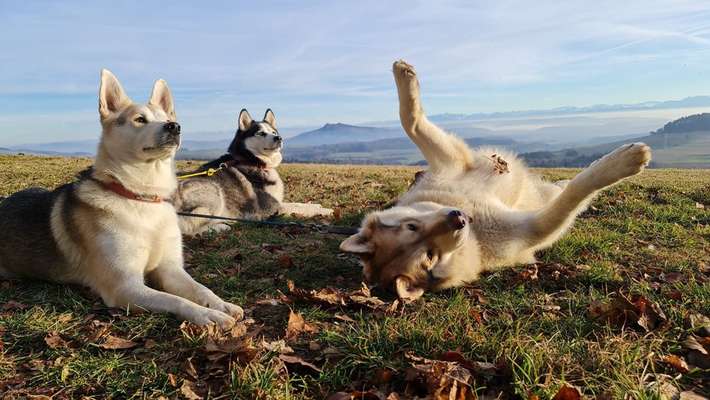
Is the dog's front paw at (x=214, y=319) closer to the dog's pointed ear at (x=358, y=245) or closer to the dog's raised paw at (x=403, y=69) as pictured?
the dog's pointed ear at (x=358, y=245)

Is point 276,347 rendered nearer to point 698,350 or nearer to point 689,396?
point 689,396

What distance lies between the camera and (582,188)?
4816 mm

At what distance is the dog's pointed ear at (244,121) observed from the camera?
1002 cm

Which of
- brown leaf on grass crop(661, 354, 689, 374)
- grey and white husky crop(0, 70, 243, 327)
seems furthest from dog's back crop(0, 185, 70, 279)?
brown leaf on grass crop(661, 354, 689, 374)

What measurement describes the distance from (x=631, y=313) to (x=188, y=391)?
3.03 m

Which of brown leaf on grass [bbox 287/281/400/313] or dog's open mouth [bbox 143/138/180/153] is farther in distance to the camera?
dog's open mouth [bbox 143/138/180/153]

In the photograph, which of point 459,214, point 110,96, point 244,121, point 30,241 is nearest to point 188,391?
point 459,214

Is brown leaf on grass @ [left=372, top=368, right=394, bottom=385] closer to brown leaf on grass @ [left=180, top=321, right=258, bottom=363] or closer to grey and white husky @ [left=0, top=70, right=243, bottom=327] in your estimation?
brown leaf on grass @ [left=180, top=321, right=258, bottom=363]

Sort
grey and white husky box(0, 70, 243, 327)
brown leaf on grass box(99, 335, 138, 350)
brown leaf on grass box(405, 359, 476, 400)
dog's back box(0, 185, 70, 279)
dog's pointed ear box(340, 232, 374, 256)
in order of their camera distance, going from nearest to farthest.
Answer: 1. brown leaf on grass box(405, 359, 476, 400)
2. brown leaf on grass box(99, 335, 138, 350)
3. grey and white husky box(0, 70, 243, 327)
4. dog's pointed ear box(340, 232, 374, 256)
5. dog's back box(0, 185, 70, 279)

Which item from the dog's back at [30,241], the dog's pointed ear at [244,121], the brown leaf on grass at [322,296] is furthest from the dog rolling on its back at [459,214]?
the dog's pointed ear at [244,121]

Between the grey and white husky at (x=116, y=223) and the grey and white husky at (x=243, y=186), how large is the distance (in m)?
2.52

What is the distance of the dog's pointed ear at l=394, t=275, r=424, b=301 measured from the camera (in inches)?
161

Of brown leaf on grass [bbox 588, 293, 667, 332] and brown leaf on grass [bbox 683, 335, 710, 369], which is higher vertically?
brown leaf on grass [bbox 588, 293, 667, 332]

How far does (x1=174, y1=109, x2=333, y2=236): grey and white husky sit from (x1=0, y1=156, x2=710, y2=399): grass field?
2.81m
